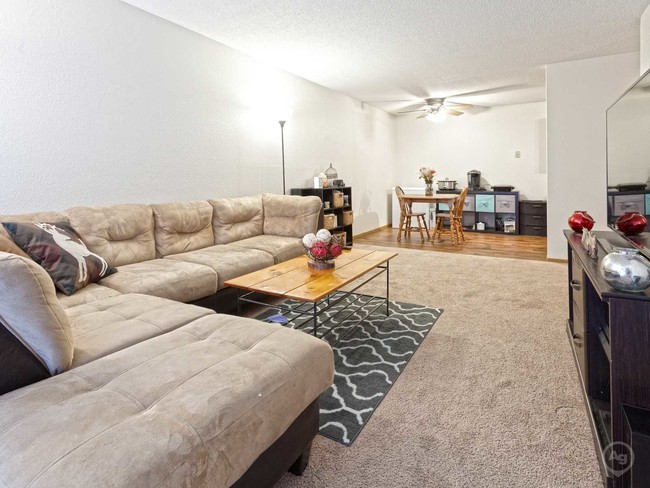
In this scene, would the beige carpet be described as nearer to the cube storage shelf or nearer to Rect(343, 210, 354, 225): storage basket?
Rect(343, 210, 354, 225): storage basket

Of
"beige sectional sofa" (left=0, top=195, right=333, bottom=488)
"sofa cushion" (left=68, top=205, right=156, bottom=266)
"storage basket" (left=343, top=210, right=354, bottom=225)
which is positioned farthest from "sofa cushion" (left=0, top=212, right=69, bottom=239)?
"storage basket" (left=343, top=210, right=354, bottom=225)

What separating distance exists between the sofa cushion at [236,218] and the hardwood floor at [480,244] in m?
2.58

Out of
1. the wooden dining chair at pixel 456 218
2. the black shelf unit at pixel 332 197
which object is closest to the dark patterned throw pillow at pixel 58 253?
the black shelf unit at pixel 332 197

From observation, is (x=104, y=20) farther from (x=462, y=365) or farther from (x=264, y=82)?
(x=462, y=365)

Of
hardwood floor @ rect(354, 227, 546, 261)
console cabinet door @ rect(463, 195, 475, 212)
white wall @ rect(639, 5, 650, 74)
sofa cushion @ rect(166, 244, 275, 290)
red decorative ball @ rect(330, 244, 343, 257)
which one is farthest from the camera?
console cabinet door @ rect(463, 195, 475, 212)

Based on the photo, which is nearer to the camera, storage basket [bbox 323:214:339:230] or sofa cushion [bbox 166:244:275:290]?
sofa cushion [bbox 166:244:275:290]

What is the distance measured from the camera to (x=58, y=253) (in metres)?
2.27

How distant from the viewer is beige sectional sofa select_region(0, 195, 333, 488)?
880mm

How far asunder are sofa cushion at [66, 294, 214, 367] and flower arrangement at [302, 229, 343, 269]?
3.23 feet

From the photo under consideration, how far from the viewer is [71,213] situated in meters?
2.72

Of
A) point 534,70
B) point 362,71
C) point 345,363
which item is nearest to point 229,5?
point 362,71

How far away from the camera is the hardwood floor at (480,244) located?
18.1ft

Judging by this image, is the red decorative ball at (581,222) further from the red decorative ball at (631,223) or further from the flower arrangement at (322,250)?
the flower arrangement at (322,250)

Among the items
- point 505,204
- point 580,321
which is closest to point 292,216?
point 580,321
